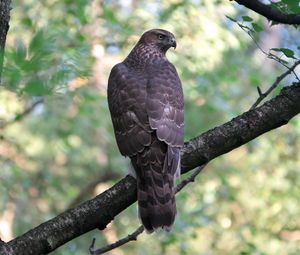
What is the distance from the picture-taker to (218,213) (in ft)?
39.9

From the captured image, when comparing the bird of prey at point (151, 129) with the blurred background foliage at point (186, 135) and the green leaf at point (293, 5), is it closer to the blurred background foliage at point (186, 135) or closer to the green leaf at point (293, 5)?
the green leaf at point (293, 5)

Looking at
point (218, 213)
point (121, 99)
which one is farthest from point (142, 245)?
point (121, 99)

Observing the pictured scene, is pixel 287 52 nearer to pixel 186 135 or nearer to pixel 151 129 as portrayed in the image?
pixel 151 129

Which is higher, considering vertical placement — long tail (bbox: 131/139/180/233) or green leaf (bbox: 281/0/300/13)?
green leaf (bbox: 281/0/300/13)

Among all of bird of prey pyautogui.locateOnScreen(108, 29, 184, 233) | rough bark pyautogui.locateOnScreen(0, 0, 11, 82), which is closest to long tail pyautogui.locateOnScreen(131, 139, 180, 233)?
bird of prey pyautogui.locateOnScreen(108, 29, 184, 233)

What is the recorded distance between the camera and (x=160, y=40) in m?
6.73

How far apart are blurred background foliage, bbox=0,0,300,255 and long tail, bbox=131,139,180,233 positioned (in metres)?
3.03

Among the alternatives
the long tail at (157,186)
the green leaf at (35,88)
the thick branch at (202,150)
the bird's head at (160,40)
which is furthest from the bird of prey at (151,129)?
the green leaf at (35,88)

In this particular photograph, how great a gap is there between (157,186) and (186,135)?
663 cm

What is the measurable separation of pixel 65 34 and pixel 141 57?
2.59 m

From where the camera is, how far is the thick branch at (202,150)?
145 inches

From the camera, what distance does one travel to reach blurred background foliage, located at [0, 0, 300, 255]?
372 inches

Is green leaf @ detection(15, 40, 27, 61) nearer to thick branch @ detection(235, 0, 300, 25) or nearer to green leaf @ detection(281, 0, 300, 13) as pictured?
thick branch @ detection(235, 0, 300, 25)

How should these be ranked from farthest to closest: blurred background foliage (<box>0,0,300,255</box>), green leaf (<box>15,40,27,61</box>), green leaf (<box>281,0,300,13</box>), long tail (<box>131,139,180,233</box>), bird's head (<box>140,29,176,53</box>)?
blurred background foliage (<box>0,0,300,255</box>)
bird's head (<box>140,29,176,53</box>)
long tail (<box>131,139,180,233</box>)
green leaf (<box>281,0,300,13</box>)
green leaf (<box>15,40,27,61</box>)
